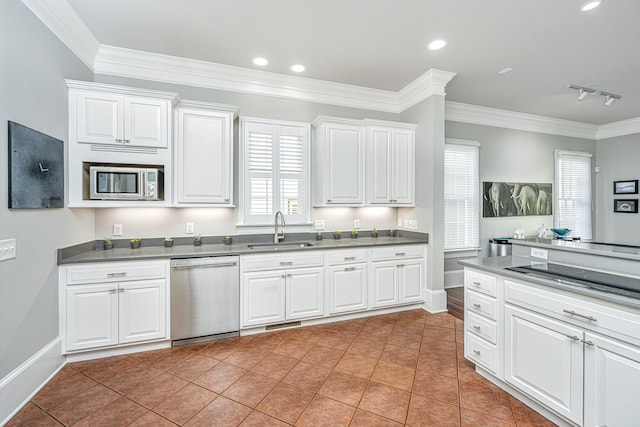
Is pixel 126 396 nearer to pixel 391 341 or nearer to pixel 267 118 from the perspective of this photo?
pixel 391 341

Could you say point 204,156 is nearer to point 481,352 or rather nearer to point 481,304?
point 481,304

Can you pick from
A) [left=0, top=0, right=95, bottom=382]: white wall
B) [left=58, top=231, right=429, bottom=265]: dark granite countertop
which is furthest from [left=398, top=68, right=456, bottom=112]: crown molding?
[left=0, top=0, right=95, bottom=382]: white wall

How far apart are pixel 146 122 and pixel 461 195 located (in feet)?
15.5

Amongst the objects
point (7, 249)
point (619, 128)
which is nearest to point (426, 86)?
point (7, 249)

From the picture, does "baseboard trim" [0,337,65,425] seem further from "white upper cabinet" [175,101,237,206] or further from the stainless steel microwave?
"white upper cabinet" [175,101,237,206]

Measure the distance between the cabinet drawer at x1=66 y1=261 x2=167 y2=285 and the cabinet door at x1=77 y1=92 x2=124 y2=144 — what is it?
3.89 feet

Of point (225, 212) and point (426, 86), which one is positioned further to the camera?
point (426, 86)

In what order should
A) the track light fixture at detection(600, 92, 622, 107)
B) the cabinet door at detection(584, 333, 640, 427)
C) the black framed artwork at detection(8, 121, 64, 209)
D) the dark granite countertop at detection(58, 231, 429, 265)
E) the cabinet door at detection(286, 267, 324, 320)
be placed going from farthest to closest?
the track light fixture at detection(600, 92, 622, 107), the cabinet door at detection(286, 267, 324, 320), the dark granite countertop at detection(58, 231, 429, 265), the black framed artwork at detection(8, 121, 64, 209), the cabinet door at detection(584, 333, 640, 427)

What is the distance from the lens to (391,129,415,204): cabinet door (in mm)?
4035

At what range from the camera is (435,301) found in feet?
12.6

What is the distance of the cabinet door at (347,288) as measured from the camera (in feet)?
11.4

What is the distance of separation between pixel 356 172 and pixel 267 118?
1349mm

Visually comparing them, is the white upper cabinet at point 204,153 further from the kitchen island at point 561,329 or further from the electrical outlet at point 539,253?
the electrical outlet at point 539,253

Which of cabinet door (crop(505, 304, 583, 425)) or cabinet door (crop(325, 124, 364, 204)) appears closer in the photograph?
cabinet door (crop(505, 304, 583, 425))
